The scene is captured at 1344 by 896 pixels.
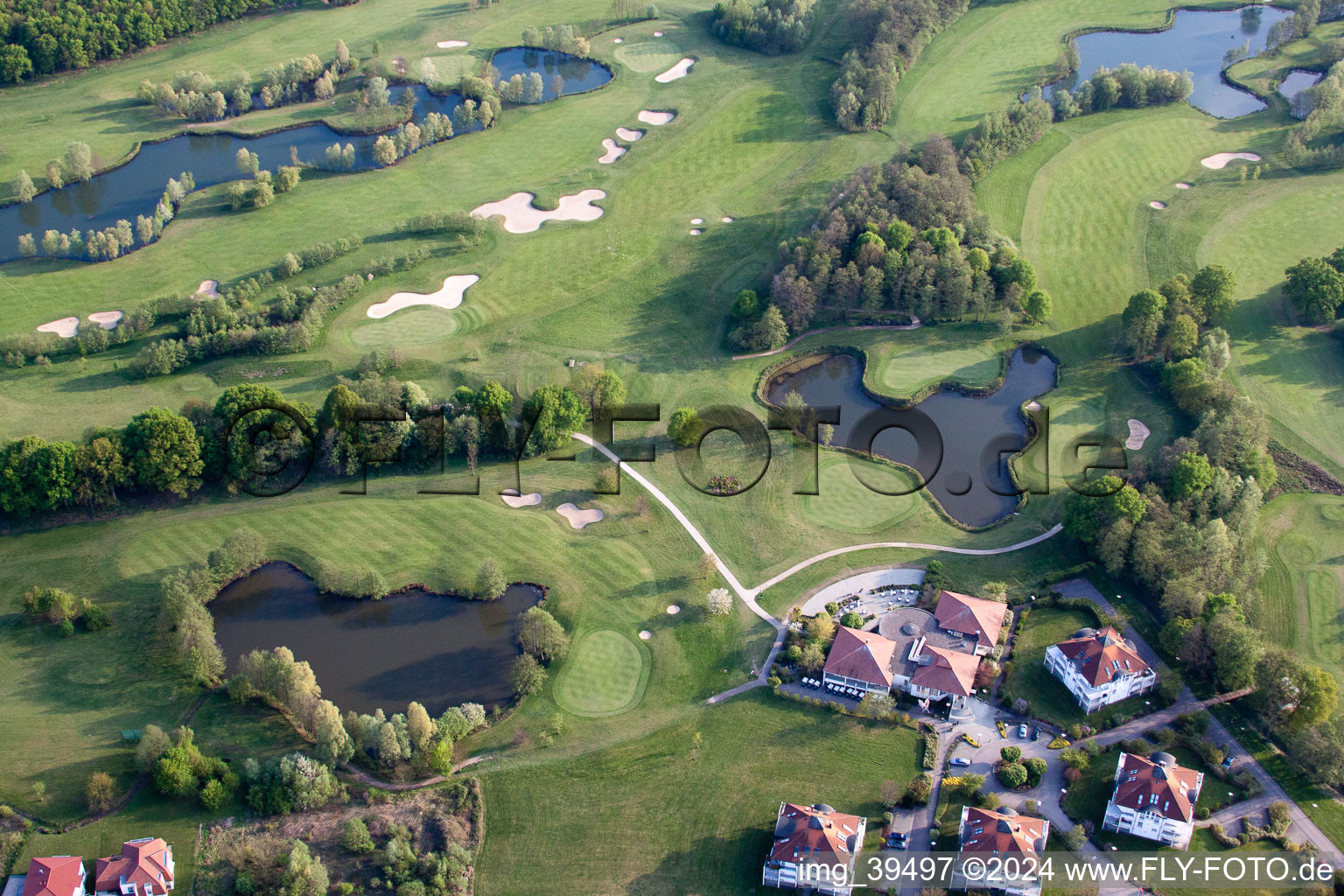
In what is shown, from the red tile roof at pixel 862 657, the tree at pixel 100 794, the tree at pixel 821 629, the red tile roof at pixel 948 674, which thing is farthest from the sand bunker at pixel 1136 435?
the tree at pixel 100 794

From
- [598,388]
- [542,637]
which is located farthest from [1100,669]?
[598,388]

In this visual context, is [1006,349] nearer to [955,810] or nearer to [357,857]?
[955,810]

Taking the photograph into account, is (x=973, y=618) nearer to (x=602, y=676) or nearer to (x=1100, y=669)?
(x=1100, y=669)

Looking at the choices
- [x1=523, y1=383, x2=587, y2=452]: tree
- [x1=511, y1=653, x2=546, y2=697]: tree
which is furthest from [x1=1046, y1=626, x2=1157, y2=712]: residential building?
[x1=523, y1=383, x2=587, y2=452]: tree

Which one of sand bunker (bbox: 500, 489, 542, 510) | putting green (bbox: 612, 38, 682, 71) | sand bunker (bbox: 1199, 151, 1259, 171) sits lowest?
sand bunker (bbox: 500, 489, 542, 510)

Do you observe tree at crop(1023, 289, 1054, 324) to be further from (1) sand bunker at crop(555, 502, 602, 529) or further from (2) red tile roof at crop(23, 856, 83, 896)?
(2) red tile roof at crop(23, 856, 83, 896)

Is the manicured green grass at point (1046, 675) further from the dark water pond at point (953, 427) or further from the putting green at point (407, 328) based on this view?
the putting green at point (407, 328)
